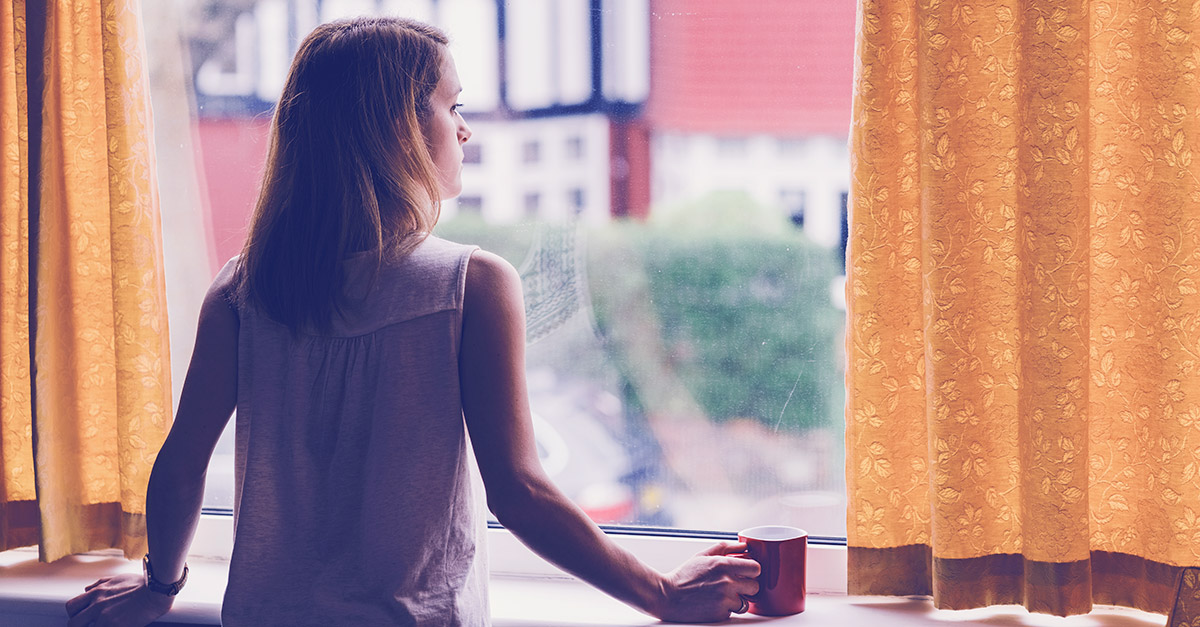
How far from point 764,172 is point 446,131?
665mm

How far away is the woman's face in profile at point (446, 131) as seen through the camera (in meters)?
1.02

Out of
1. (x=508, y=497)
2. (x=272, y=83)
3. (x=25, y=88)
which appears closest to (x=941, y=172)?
(x=508, y=497)

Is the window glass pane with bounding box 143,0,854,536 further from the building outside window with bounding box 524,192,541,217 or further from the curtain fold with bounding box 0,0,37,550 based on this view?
the curtain fold with bounding box 0,0,37,550

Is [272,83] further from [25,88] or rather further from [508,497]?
[508,497]

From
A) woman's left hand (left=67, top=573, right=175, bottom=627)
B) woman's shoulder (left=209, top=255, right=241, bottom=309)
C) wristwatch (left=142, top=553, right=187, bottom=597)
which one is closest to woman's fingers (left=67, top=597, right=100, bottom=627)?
woman's left hand (left=67, top=573, right=175, bottom=627)

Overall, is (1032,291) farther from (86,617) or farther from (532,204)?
(86,617)

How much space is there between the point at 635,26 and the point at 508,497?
917 millimetres

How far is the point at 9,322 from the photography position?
1516 millimetres

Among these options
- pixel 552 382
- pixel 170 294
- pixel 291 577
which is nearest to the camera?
pixel 291 577

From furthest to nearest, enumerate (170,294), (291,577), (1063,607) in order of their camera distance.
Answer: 1. (170,294)
2. (1063,607)
3. (291,577)

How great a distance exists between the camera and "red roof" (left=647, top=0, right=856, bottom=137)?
1472mm

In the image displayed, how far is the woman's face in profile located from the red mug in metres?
0.64

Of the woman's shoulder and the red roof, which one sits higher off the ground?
the red roof

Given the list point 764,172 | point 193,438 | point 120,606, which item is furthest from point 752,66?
point 120,606
